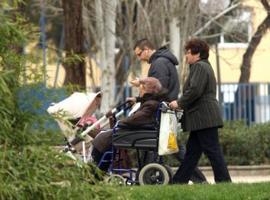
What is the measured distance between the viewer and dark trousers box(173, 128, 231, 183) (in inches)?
472

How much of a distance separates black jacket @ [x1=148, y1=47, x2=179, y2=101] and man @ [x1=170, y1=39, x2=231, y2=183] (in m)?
0.75

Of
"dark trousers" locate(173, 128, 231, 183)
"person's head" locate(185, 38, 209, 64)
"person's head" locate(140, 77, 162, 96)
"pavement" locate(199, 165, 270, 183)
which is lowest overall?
A: "pavement" locate(199, 165, 270, 183)

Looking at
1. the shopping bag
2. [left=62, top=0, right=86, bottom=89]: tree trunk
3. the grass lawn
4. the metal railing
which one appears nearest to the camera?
the grass lawn

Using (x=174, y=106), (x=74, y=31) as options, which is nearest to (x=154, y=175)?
(x=174, y=106)

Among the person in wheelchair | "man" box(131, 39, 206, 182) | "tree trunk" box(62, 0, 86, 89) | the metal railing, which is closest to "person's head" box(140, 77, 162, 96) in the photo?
the person in wheelchair

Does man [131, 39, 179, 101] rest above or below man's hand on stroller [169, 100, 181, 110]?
above

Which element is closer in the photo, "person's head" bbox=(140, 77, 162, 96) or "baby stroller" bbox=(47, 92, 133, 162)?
"person's head" bbox=(140, 77, 162, 96)

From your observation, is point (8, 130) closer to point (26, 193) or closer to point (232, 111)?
point (26, 193)

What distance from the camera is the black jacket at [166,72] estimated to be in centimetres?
1294

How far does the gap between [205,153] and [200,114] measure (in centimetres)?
46

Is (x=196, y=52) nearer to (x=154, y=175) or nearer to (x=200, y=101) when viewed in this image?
(x=200, y=101)

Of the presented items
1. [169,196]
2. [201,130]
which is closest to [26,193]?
[169,196]

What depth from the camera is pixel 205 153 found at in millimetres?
12086

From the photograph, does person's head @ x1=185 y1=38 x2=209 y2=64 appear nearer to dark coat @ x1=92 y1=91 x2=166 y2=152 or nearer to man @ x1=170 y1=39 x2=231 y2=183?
man @ x1=170 y1=39 x2=231 y2=183
